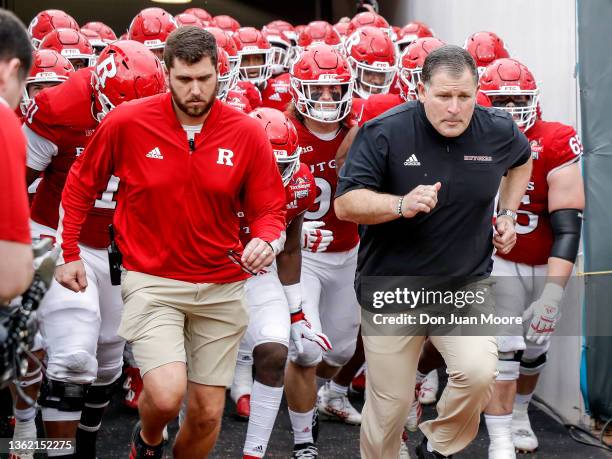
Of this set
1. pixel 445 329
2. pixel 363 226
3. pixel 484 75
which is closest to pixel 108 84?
pixel 363 226

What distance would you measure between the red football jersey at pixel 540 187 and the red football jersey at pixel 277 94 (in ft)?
8.62

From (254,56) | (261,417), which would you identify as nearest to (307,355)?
(261,417)

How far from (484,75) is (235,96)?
4.88ft

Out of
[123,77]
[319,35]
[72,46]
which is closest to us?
[123,77]

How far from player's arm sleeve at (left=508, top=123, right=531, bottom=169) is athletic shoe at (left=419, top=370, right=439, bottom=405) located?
2.08 meters

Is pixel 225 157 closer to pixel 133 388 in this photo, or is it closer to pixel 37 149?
pixel 37 149

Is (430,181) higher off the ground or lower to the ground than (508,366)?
higher

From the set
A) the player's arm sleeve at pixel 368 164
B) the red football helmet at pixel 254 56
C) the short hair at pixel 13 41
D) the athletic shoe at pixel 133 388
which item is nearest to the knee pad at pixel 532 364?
the player's arm sleeve at pixel 368 164

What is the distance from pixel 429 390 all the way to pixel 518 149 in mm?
2317

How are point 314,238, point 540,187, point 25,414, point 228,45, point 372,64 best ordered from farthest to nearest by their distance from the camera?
point 372,64
point 228,45
point 540,187
point 314,238
point 25,414

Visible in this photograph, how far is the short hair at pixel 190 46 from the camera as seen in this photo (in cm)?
417

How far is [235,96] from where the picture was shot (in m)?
6.30

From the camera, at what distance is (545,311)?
209 inches

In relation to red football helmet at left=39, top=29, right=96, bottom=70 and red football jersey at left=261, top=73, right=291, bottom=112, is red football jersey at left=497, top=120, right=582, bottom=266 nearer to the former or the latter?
red football jersey at left=261, top=73, right=291, bottom=112
